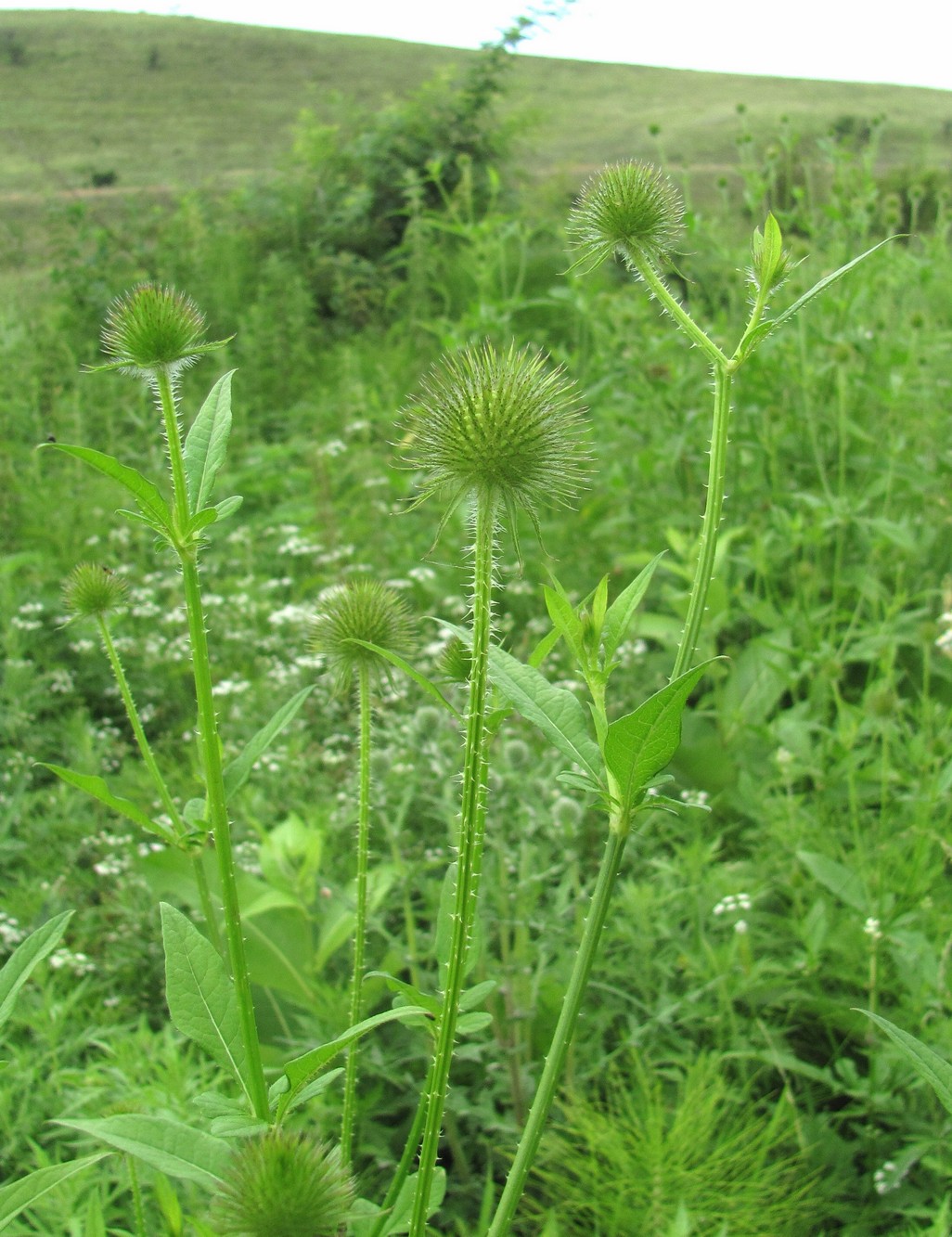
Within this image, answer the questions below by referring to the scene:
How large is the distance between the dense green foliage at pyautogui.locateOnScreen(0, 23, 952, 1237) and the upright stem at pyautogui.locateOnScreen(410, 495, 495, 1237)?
2.9 inches

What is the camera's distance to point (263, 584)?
4.62 metres

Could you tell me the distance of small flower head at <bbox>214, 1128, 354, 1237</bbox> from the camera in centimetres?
82

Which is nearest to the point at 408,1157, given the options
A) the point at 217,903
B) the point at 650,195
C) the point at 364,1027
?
the point at 364,1027

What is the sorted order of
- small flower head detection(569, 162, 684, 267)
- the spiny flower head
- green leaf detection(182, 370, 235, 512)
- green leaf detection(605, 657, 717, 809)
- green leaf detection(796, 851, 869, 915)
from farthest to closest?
green leaf detection(796, 851, 869, 915) → small flower head detection(569, 162, 684, 267) → green leaf detection(182, 370, 235, 512) → the spiny flower head → green leaf detection(605, 657, 717, 809)

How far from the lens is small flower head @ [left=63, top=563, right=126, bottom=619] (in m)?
1.53

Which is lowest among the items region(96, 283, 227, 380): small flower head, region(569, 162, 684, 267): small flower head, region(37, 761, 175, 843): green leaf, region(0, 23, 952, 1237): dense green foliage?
region(0, 23, 952, 1237): dense green foliage

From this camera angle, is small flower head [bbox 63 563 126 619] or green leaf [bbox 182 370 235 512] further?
small flower head [bbox 63 563 126 619]

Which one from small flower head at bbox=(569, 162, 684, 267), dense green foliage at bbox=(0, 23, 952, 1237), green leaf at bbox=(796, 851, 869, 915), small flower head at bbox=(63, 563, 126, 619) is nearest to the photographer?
small flower head at bbox=(569, 162, 684, 267)

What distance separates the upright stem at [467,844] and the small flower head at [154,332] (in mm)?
443

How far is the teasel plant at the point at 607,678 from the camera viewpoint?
1.00 m

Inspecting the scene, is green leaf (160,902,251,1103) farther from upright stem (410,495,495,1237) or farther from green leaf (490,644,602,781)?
green leaf (490,644,602,781)

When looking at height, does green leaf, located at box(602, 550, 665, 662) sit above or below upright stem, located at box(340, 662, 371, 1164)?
above

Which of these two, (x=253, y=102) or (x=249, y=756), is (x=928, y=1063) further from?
(x=253, y=102)

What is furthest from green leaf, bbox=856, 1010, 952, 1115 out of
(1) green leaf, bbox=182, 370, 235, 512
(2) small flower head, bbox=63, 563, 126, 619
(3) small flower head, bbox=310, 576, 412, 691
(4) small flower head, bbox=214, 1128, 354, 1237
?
(2) small flower head, bbox=63, 563, 126, 619
